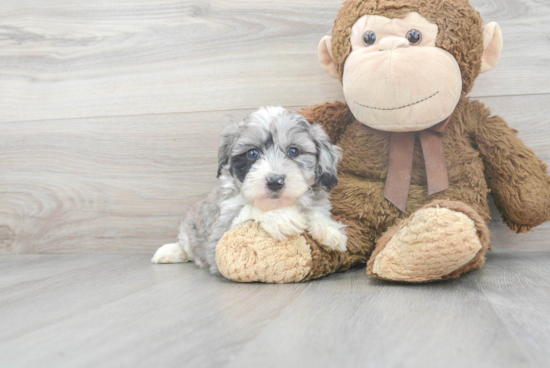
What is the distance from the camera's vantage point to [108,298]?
1336mm

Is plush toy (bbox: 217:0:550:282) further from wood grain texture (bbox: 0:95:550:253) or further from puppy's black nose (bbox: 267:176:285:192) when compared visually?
wood grain texture (bbox: 0:95:550:253)

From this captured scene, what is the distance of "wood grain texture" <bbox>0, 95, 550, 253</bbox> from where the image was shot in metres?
2.16

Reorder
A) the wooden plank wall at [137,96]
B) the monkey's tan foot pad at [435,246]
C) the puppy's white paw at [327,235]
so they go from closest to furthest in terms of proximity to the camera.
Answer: the monkey's tan foot pad at [435,246]
the puppy's white paw at [327,235]
the wooden plank wall at [137,96]

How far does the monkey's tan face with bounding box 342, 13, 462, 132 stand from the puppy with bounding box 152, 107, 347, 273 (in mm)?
207

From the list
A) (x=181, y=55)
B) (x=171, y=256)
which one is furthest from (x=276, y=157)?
(x=181, y=55)

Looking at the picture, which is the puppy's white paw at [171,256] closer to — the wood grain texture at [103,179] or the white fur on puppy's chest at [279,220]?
the wood grain texture at [103,179]

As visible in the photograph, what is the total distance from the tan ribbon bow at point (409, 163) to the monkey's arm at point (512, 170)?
0.16 metres

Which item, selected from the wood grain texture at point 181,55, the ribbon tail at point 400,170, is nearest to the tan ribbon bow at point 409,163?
the ribbon tail at point 400,170

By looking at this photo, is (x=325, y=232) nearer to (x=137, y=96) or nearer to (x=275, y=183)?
(x=275, y=183)

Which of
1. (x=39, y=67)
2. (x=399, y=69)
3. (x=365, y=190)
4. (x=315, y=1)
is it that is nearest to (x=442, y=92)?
(x=399, y=69)

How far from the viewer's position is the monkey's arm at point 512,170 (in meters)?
1.60

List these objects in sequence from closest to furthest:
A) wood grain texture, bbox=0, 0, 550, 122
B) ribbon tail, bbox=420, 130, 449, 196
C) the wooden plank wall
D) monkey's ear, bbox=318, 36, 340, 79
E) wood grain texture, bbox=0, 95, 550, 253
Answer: ribbon tail, bbox=420, 130, 449, 196 → monkey's ear, bbox=318, 36, 340, 79 → wood grain texture, bbox=0, 0, 550, 122 → the wooden plank wall → wood grain texture, bbox=0, 95, 550, 253

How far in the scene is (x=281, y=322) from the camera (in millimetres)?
1018

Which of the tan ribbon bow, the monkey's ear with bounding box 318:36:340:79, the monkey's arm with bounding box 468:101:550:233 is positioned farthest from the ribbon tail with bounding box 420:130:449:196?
the monkey's ear with bounding box 318:36:340:79
